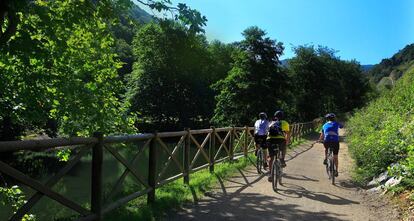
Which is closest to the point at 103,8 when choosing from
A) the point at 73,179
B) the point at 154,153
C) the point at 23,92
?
the point at 23,92

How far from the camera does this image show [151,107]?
5256 centimetres

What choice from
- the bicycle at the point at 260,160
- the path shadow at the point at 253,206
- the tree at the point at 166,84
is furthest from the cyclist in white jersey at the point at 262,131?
the tree at the point at 166,84

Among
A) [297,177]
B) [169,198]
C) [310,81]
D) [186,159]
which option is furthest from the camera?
[310,81]

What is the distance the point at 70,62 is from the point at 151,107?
42856 millimetres

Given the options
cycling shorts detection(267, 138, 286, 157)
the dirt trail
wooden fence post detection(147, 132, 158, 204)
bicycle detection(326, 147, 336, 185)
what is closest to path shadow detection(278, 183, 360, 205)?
the dirt trail

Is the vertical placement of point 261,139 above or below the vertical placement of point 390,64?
below

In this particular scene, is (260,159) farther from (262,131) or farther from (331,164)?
(331,164)

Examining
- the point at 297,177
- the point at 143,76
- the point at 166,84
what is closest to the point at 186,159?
the point at 297,177

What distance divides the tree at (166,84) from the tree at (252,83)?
831 cm

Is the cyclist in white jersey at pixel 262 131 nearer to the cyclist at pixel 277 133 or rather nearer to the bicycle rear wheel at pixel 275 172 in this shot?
the cyclist at pixel 277 133

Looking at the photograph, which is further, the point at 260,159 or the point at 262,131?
the point at 260,159

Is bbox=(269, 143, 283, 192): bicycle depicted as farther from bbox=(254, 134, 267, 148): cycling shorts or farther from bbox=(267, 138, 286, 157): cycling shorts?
bbox=(254, 134, 267, 148): cycling shorts

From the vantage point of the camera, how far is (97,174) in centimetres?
619

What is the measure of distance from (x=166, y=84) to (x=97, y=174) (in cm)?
4815
